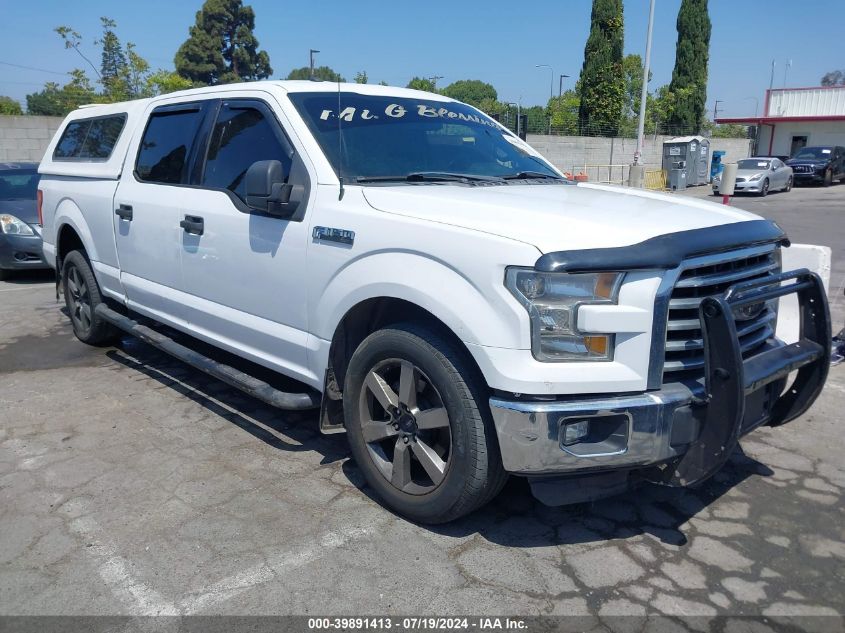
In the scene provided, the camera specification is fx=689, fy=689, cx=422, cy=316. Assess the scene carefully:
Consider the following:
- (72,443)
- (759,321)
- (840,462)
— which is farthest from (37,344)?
(840,462)

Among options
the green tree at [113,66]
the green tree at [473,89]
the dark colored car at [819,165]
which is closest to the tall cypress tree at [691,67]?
the dark colored car at [819,165]

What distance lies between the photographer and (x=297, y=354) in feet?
12.0

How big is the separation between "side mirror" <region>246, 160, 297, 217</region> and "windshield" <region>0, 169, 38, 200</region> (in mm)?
7990

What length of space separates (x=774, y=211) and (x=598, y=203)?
18.9 metres

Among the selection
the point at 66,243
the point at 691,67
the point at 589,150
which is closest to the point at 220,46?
the point at 691,67

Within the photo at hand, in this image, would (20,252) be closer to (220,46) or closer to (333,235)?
(333,235)

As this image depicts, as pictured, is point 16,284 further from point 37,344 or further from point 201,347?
point 201,347

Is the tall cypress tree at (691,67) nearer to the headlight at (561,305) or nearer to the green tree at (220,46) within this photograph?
the green tree at (220,46)

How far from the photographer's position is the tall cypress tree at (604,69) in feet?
104

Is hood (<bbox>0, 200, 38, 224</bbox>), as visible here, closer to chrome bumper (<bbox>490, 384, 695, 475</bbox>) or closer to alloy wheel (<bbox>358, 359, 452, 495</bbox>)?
alloy wheel (<bbox>358, 359, 452, 495</bbox>)

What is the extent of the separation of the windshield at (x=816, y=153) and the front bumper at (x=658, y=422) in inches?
1261

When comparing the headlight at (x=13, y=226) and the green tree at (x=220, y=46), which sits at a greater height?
the green tree at (x=220, y=46)

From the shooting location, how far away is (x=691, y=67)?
3912 centimetres

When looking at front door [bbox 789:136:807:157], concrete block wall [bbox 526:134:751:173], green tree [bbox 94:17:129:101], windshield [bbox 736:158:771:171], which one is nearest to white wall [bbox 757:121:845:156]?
front door [bbox 789:136:807:157]
